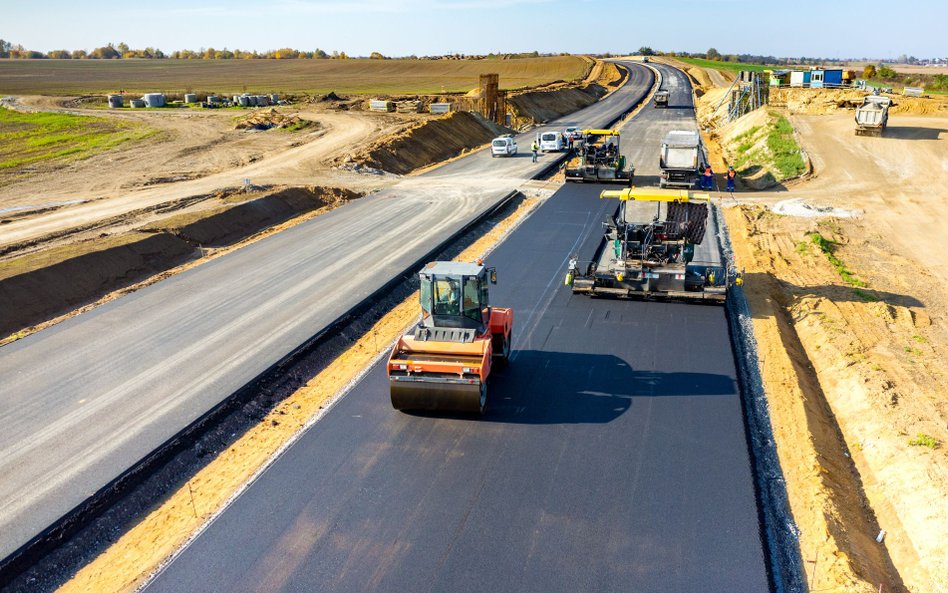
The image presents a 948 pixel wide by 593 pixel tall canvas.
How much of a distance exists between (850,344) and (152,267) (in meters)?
19.0

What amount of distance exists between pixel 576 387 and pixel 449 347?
101 inches

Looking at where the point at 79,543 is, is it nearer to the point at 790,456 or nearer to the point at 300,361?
the point at 300,361

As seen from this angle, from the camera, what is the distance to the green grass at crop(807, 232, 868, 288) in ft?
63.7

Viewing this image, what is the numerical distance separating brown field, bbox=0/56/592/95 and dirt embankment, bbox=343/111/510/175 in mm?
34542

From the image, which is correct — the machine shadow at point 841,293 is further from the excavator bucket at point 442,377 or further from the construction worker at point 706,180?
the construction worker at point 706,180

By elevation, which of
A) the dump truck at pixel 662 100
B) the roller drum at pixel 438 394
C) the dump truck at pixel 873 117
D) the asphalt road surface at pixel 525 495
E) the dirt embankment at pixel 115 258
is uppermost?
the dump truck at pixel 662 100

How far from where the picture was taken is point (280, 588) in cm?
773

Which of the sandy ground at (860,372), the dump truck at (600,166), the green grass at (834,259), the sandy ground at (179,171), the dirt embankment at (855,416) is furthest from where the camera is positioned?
the dump truck at (600,166)

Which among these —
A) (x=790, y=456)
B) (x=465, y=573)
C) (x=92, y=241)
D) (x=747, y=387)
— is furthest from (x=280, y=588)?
(x=92, y=241)

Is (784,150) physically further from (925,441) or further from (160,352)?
(160,352)

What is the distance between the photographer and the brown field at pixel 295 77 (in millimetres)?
85562

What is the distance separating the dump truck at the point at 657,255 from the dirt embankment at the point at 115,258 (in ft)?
42.1

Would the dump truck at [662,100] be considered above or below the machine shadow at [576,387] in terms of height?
above

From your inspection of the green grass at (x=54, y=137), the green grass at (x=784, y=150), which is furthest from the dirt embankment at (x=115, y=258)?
the green grass at (x=784, y=150)
